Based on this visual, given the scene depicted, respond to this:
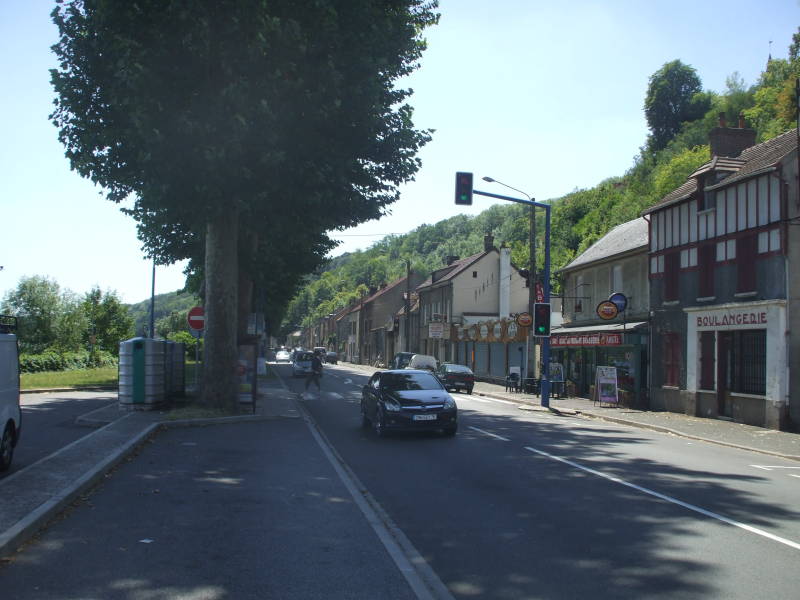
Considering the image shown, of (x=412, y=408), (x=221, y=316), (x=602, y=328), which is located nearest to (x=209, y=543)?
(x=412, y=408)

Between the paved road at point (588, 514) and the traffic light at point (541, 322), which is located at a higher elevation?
the traffic light at point (541, 322)

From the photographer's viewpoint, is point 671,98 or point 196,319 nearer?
point 196,319

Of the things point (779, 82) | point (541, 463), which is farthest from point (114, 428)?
point (779, 82)

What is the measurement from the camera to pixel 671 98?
8725 cm

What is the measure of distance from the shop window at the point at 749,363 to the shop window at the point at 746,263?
141cm

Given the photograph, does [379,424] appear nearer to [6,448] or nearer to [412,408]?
[412,408]

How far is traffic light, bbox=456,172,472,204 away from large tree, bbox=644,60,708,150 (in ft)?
244

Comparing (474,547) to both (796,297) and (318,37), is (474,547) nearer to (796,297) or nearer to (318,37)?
(318,37)

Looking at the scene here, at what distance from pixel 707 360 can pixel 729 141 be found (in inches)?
338

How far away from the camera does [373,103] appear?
59.7ft

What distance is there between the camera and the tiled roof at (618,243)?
3112cm

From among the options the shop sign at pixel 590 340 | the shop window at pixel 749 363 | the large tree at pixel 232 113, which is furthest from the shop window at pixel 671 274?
the large tree at pixel 232 113

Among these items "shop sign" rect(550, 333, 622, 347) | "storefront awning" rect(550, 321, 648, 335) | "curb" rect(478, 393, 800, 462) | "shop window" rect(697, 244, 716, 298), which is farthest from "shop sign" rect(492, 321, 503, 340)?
"shop window" rect(697, 244, 716, 298)

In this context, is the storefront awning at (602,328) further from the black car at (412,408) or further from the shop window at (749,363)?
the black car at (412,408)
